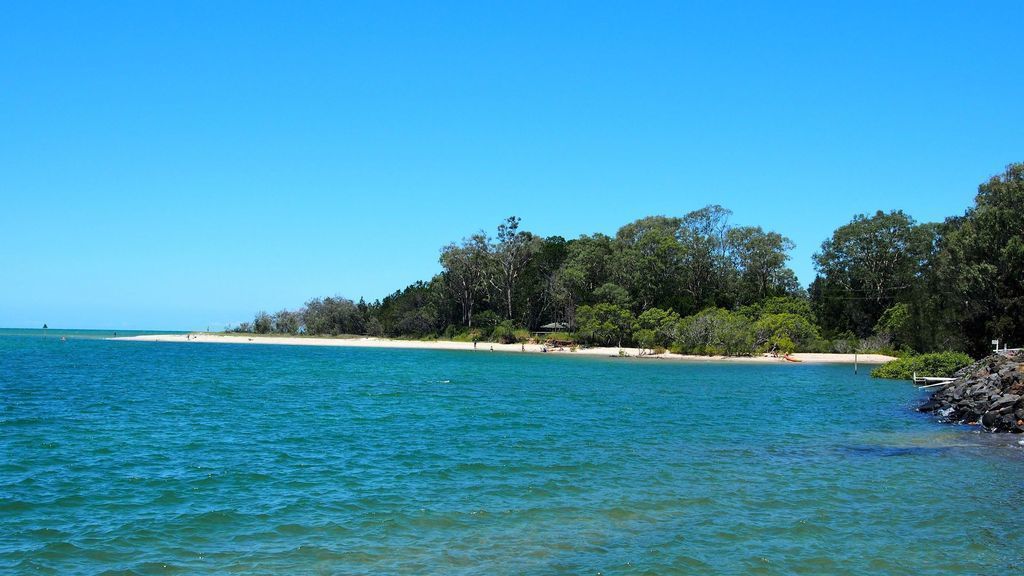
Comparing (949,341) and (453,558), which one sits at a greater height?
(949,341)

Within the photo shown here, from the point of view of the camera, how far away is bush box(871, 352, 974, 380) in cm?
4441

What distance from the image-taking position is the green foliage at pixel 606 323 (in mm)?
89875

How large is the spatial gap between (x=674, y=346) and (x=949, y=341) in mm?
32927

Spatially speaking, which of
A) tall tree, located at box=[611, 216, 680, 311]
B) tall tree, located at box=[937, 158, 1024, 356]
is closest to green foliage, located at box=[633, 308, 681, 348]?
tall tree, located at box=[611, 216, 680, 311]

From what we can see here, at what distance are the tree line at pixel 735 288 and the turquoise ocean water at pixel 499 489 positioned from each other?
23881 mm

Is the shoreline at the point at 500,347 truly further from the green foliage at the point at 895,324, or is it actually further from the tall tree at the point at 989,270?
the tall tree at the point at 989,270

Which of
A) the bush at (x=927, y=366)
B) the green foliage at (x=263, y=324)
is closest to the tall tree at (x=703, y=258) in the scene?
the bush at (x=927, y=366)

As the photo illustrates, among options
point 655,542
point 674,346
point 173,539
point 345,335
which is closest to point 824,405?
point 655,542

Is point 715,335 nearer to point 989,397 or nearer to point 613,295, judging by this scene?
point 613,295

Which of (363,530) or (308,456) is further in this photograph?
(308,456)

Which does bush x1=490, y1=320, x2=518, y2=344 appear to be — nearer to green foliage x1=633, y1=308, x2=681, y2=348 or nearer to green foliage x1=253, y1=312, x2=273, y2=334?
green foliage x1=633, y1=308, x2=681, y2=348

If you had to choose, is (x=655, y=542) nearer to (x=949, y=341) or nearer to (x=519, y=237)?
Answer: (x=949, y=341)

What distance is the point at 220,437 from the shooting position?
23453 mm

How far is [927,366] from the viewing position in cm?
4772
